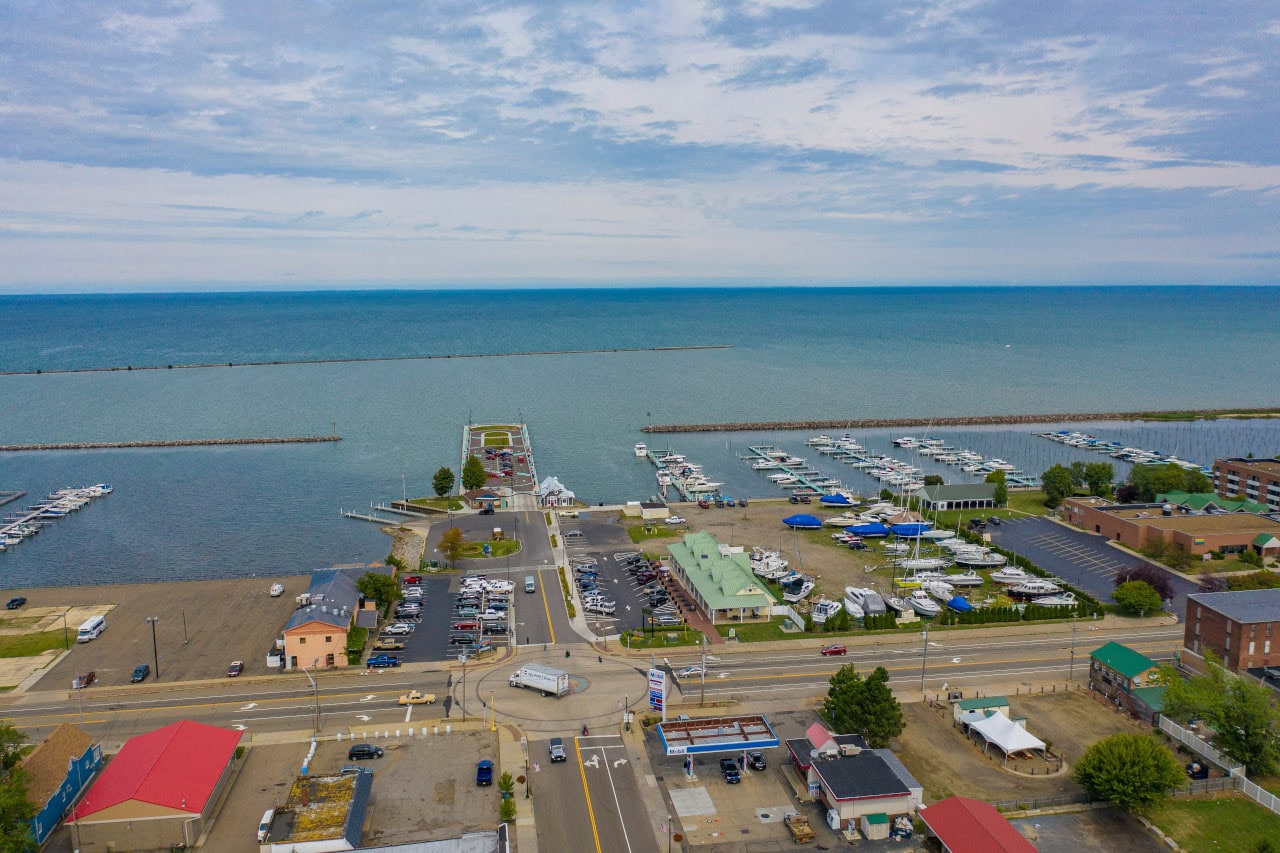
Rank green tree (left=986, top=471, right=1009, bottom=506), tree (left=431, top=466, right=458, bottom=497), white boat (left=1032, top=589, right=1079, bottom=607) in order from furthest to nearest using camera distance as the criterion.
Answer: tree (left=431, top=466, right=458, bottom=497) → green tree (left=986, top=471, right=1009, bottom=506) → white boat (left=1032, top=589, right=1079, bottom=607)

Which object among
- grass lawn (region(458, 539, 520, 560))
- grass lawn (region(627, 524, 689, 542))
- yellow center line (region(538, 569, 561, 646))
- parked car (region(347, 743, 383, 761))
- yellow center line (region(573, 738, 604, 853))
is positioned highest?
grass lawn (region(627, 524, 689, 542))

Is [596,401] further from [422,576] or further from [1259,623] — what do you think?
[1259,623]

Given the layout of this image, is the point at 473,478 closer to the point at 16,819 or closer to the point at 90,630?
the point at 90,630

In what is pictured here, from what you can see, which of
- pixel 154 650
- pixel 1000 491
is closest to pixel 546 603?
pixel 154 650

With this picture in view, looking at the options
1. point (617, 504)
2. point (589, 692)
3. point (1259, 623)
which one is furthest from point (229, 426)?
point (1259, 623)

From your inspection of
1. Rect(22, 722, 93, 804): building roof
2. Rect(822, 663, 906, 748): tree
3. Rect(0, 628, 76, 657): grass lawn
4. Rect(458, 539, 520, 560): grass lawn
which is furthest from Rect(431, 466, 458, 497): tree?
Rect(822, 663, 906, 748): tree

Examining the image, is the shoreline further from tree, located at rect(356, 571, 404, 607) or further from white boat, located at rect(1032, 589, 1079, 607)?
tree, located at rect(356, 571, 404, 607)
